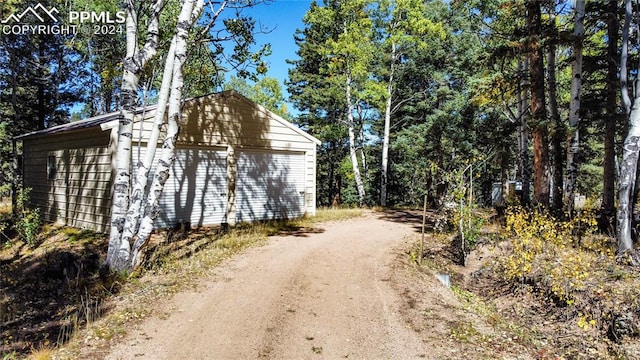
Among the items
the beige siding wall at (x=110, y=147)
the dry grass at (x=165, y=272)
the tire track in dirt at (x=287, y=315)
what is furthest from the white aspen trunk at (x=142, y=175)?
the beige siding wall at (x=110, y=147)

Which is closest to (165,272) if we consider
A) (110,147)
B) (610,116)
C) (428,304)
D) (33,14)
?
(428,304)

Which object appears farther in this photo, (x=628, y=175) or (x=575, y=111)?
(x=575, y=111)

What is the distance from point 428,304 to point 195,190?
7829 millimetres

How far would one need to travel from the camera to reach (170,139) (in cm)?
685

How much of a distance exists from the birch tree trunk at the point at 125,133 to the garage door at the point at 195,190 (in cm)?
379

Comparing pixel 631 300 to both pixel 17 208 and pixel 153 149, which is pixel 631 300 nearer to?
pixel 153 149

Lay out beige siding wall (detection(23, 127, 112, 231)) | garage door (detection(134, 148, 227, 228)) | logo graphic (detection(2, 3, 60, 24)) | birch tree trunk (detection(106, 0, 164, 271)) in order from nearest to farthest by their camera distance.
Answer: birch tree trunk (detection(106, 0, 164, 271)), beige siding wall (detection(23, 127, 112, 231)), garage door (detection(134, 148, 227, 228)), logo graphic (detection(2, 3, 60, 24))

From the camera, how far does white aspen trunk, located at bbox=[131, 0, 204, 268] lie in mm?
6676

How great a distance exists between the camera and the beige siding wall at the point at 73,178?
32.9 ft

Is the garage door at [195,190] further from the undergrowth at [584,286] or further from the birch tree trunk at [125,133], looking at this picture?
the undergrowth at [584,286]

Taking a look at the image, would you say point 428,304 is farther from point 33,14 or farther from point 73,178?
point 33,14

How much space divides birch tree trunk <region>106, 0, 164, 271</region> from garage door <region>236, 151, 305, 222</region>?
5.41 meters

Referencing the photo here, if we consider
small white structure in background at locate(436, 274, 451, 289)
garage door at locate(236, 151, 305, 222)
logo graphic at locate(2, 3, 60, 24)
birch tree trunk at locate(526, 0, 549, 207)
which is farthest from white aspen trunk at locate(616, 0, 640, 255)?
logo graphic at locate(2, 3, 60, 24)

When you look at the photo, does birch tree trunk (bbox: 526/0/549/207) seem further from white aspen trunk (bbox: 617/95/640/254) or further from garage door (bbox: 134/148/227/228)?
garage door (bbox: 134/148/227/228)
